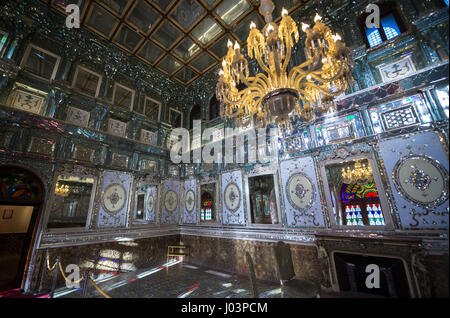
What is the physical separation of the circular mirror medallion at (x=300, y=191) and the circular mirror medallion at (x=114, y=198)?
18.6 feet

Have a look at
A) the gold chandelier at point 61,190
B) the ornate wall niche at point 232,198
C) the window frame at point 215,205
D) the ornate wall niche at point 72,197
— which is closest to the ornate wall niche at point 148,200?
the ornate wall niche at point 72,197

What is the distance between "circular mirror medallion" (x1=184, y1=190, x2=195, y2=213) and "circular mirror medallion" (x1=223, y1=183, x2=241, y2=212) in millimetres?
1862

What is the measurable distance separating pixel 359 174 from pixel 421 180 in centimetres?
108

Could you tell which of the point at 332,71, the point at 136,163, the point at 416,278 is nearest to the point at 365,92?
the point at 332,71

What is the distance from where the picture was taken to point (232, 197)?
20.8 feet

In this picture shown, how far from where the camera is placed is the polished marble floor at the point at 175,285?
4055 mm

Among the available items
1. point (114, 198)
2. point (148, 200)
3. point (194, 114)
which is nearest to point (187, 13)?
point (194, 114)

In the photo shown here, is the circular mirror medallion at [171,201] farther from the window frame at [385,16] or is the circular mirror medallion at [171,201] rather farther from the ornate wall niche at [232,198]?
the window frame at [385,16]

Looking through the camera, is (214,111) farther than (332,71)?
Yes

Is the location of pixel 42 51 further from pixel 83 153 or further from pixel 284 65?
pixel 284 65

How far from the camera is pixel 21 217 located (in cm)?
711
